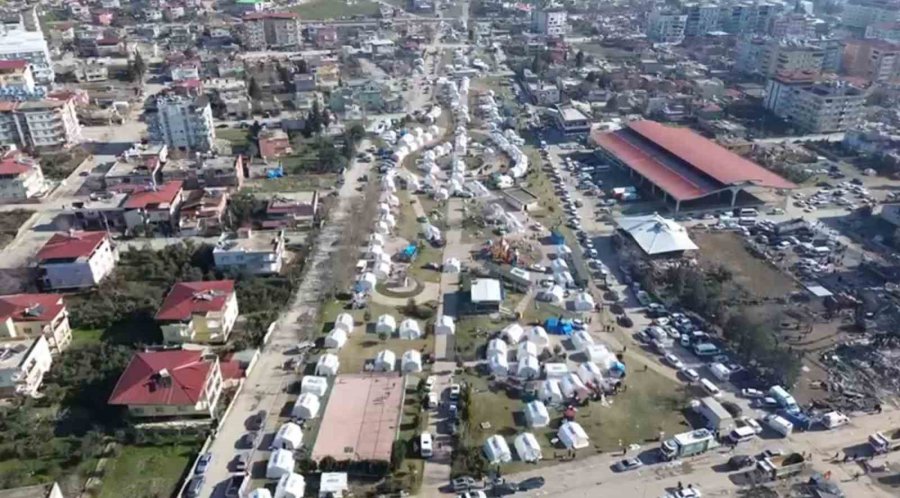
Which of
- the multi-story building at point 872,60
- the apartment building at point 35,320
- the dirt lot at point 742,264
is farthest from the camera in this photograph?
the multi-story building at point 872,60

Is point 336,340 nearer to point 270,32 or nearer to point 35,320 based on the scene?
point 35,320

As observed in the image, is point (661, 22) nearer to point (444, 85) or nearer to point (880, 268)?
point (444, 85)

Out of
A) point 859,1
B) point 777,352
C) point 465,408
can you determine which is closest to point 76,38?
point 465,408

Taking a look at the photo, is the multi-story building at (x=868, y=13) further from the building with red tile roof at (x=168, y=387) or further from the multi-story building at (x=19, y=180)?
the building with red tile roof at (x=168, y=387)

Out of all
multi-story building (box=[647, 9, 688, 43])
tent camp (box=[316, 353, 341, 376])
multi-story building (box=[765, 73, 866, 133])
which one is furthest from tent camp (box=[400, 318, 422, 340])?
multi-story building (box=[647, 9, 688, 43])

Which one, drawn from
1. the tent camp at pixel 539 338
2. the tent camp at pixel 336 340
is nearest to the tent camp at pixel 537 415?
the tent camp at pixel 539 338
